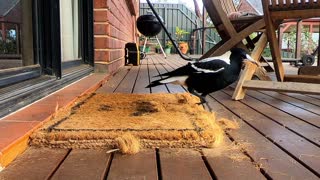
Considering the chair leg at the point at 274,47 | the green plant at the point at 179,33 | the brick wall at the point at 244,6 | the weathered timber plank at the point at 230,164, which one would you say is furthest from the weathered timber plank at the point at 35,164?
the green plant at the point at 179,33

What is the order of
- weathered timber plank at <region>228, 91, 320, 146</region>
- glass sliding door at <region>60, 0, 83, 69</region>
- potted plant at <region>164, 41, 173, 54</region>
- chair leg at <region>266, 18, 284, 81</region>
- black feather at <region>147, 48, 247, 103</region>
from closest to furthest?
weathered timber plank at <region>228, 91, 320, 146</region>, black feather at <region>147, 48, 247, 103</region>, chair leg at <region>266, 18, 284, 81</region>, glass sliding door at <region>60, 0, 83, 69</region>, potted plant at <region>164, 41, 173, 54</region>

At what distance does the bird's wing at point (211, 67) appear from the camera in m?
1.76

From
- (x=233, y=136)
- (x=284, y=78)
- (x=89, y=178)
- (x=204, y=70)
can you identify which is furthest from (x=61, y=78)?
(x=284, y=78)

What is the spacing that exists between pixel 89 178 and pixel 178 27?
12388 mm

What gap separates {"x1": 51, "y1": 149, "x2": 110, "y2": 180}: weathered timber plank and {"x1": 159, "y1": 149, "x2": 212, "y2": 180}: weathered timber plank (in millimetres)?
164

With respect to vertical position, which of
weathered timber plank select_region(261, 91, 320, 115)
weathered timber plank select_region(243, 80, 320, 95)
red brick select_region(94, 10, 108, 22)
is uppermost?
red brick select_region(94, 10, 108, 22)

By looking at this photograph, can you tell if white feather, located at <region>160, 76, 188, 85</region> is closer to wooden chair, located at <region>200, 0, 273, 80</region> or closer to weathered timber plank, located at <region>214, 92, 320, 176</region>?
weathered timber plank, located at <region>214, 92, 320, 176</region>

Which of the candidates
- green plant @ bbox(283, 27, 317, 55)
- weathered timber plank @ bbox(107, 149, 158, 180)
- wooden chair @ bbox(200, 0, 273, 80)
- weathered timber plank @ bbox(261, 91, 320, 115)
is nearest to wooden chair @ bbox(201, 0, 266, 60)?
wooden chair @ bbox(200, 0, 273, 80)

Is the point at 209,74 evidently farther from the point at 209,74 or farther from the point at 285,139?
the point at 285,139

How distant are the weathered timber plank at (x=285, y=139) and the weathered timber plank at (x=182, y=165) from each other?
30 centimetres

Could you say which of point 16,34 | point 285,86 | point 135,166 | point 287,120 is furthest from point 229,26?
point 135,166

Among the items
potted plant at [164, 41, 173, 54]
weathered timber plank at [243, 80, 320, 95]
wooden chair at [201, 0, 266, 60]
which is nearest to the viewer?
weathered timber plank at [243, 80, 320, 95]

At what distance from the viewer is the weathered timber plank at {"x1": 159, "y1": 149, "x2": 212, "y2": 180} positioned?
904 millimetres

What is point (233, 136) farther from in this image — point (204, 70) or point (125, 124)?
point (204, 70)
